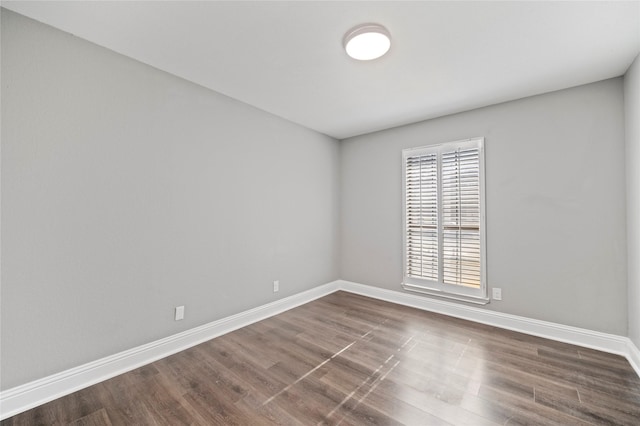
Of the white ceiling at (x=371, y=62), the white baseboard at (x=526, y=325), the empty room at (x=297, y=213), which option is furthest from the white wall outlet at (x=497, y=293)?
the white ceiling at (x=371, y=62)

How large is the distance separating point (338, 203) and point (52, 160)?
3441mm

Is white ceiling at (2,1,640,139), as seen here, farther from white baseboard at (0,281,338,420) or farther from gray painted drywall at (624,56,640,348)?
white baseboard at (0,281,338,420)

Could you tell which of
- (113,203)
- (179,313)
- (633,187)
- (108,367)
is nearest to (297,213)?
(179,313)

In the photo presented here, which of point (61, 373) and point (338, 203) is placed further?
point (338, 203)

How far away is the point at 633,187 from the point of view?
86.7 inches

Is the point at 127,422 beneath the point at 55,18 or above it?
beneath

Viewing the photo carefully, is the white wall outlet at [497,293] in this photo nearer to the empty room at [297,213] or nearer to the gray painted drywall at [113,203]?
the empty room at [297,213]

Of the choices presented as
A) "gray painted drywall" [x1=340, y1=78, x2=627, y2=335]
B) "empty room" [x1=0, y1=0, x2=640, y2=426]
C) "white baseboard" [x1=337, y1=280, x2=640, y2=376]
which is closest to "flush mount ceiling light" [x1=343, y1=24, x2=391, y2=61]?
"empty room" [x1=0, y1=0, x2=640, y2=426]

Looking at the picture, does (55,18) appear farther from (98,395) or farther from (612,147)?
(612,147)

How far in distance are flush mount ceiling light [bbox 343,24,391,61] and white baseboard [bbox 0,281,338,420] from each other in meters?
2.81

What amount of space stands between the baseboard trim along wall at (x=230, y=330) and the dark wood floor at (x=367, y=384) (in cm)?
8

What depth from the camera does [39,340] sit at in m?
1.76

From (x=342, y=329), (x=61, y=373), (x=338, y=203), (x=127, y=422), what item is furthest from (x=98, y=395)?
(x=338, y=203)

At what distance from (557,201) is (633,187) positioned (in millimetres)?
520
